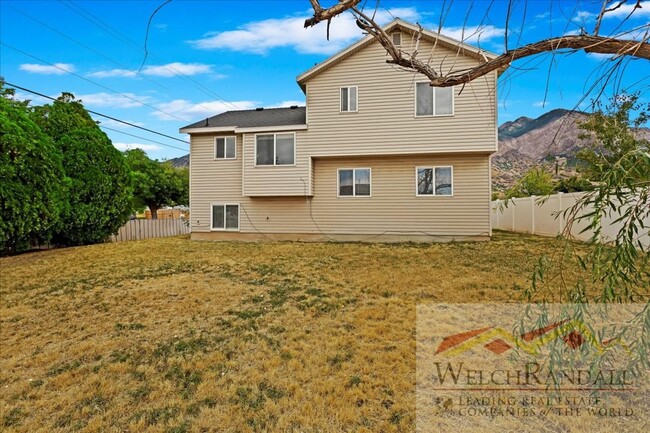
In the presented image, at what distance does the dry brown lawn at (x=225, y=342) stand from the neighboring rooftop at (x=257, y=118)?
6.47 metres


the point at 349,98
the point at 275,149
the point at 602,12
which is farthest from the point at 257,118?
the point at 602,12

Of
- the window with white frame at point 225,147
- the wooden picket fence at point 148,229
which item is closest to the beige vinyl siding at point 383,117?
the window with white frame at point 225,147

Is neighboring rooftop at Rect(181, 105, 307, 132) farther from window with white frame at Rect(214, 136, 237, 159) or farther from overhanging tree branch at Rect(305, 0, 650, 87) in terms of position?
overhanging tree branch at Rect(305, 0, 650, 87)

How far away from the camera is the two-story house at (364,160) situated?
1110cm

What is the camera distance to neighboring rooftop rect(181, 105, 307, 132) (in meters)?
12.8

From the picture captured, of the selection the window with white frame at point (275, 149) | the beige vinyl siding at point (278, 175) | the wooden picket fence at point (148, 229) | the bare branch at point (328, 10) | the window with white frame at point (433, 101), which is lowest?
the wooden picket fence at point (148, 229)

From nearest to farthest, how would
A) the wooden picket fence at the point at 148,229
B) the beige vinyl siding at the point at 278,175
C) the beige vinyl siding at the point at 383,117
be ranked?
the beige vinyl siding at the point at 383,117, the beige vinyl siding at the point at 278,175, the wooden picket fence at the point at 148,229

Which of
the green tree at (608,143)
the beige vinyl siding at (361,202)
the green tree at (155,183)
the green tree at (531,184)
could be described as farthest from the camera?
the green tree at (155,183)

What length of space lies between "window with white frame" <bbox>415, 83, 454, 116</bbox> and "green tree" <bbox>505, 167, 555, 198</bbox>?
9.94 m

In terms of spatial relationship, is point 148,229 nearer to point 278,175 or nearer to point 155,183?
point 155,183

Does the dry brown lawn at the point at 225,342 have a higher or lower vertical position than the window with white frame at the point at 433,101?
lower

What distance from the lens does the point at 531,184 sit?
161 centimetres

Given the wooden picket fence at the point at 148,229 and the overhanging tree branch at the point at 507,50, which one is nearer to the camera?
the overhanging tree branch at the point at 507,50

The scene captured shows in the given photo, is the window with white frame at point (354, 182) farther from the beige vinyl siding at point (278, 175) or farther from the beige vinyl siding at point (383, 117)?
the beige vinyl siding at point (278, 175)
